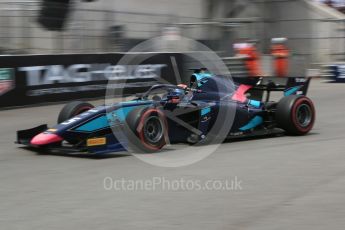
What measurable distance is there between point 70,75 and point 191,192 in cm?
994

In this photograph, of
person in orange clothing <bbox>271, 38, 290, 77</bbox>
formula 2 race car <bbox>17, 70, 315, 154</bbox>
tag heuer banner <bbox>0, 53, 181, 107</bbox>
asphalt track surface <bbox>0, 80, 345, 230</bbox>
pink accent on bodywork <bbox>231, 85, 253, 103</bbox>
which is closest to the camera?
asphalt track surface <bbox>0, 80, 345, 230</bbox>

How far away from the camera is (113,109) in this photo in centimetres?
796

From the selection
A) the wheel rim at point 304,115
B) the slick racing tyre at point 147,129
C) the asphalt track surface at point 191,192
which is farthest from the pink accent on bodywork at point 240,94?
the slick racing tyre at point 147,129

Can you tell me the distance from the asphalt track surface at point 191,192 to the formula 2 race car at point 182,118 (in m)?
0.26

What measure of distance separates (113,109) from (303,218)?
375cm

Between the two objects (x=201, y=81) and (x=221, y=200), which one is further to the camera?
(x=201, y=81)

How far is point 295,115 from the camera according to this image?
30.3 feet

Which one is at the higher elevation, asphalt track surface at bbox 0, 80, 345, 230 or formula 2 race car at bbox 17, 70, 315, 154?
formula 2 race car at bbox 17, 70, 315, 154

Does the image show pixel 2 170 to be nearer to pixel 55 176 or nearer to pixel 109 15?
pixel 55 176

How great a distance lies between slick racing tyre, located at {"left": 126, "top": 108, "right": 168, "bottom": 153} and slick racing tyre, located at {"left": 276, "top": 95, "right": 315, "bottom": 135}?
7.05 feet

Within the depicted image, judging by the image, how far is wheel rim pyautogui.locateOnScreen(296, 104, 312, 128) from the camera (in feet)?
31.0

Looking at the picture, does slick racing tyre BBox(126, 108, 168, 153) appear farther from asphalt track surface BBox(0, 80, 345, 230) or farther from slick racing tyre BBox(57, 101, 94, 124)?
slick racing tyre BBox(57, 101, 94, 124)

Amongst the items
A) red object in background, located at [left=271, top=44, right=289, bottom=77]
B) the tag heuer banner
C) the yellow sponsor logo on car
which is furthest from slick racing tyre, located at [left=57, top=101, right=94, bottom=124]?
red object in background, located at [left=271, top=44, right=289, bottom=77]

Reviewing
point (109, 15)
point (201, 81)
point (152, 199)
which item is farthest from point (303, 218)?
point (109, 15)
